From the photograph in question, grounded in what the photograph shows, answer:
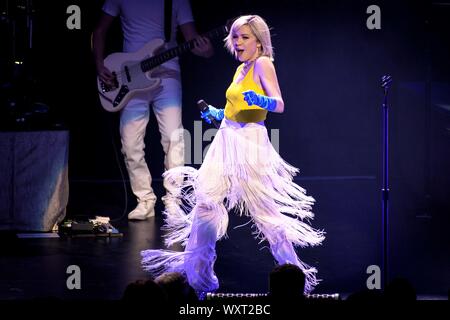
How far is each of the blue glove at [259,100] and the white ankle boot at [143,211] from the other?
3.04 meters

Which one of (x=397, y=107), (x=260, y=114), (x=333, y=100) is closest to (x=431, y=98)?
(x=397, y=107)

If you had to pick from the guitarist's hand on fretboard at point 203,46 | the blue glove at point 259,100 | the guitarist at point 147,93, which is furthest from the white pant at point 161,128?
the blue glove at point 259,100

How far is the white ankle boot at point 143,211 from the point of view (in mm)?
8406

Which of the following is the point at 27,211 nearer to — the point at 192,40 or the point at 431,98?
the point at 192,40

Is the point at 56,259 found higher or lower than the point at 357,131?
lower

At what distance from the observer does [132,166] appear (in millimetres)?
8531

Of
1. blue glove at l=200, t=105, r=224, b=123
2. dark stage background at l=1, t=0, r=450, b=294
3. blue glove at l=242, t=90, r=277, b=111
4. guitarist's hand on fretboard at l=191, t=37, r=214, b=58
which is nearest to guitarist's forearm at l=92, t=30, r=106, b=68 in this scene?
guitarist's hand on fretboard at l=191, t=37, r=214, b=58

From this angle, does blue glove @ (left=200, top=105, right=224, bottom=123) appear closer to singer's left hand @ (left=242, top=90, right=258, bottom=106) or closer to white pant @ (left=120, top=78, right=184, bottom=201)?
singer's left hand @ (left=242, top=90, right=258, bottom=106)

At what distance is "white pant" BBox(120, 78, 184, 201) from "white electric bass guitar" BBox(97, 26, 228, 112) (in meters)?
0.10

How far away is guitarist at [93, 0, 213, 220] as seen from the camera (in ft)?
27.4

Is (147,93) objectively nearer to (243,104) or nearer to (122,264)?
(122,264)

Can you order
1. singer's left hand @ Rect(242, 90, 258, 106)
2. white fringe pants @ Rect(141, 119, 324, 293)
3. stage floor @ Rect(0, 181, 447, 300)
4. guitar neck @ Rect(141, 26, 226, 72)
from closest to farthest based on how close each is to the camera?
singer's left hand @ Rect(242, 90, 258, 106) → white fringe pants @ Rect(141, 119, 324, 293) → stage floor @ Rect(0, 181, 447, 300) → guitar neck @ Rect(141, 26, 226, 72)

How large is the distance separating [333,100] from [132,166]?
288cm

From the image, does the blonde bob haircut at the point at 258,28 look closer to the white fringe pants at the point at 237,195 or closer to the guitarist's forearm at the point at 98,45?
the white fringe pants at the point at 237,195
